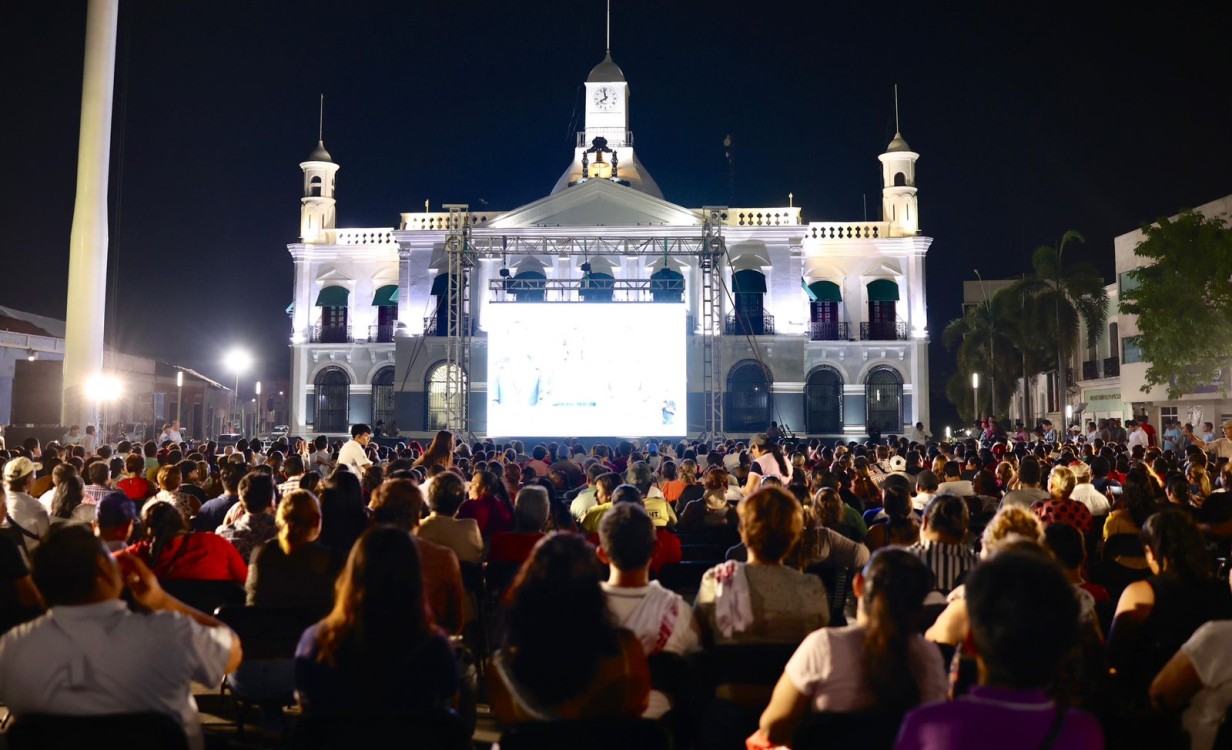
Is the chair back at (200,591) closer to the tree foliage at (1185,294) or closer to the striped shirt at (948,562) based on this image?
the striped shirt at (948,562)

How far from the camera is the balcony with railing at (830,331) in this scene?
1523 inches

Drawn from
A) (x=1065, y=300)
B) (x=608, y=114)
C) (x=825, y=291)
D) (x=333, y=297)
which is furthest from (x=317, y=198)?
(x=1065, y=300)

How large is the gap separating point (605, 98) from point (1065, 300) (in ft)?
69.8

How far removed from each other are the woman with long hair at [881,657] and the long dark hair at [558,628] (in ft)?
2.25

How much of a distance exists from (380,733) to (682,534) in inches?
234

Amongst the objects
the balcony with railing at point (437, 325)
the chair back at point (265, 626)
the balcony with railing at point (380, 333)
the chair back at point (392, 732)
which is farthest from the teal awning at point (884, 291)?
the chair back at point (392, 732)

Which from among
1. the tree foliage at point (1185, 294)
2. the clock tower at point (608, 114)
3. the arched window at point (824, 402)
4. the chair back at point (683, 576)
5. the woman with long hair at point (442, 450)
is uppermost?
the clock tower at point (608, 114)

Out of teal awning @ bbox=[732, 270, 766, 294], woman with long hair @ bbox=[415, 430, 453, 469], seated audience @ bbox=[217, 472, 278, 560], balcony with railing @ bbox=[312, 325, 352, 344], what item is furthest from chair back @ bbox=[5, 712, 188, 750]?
balcony with railing @ bbox=[312, 325, 352, 344]

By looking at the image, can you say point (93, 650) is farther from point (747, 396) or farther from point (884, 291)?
point (884, 291)

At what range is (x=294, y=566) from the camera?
5.32m

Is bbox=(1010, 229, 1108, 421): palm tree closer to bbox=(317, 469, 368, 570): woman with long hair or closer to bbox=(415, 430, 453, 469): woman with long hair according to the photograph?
bbox=(415, 430, 453, 469): woman with long hair

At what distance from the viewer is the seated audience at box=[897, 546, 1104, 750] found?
96.5 inches

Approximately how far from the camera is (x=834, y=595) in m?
6.28

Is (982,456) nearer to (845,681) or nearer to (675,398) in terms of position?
(675,398)
